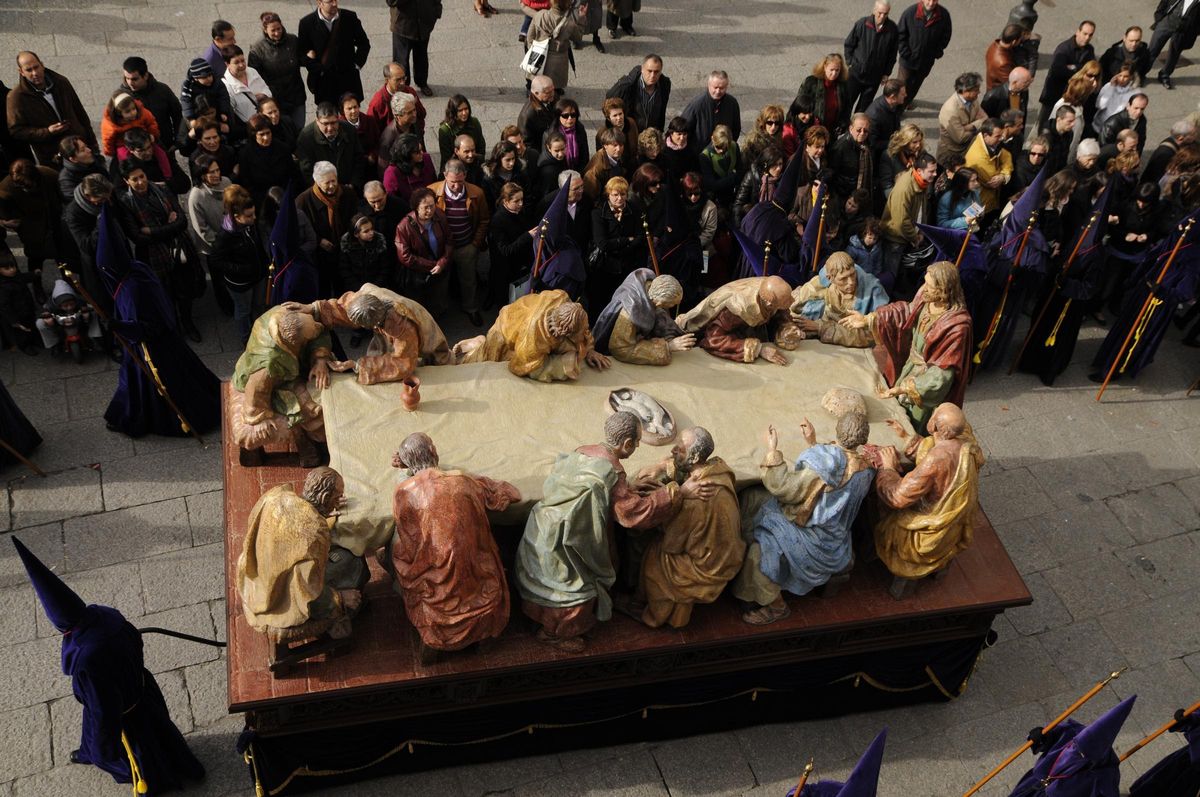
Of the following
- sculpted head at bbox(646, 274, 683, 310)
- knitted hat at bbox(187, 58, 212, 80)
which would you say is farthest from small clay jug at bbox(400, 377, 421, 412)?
knitted hat at bbox(187, 58, 212, 80)

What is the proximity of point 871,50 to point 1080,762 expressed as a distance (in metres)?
9.38

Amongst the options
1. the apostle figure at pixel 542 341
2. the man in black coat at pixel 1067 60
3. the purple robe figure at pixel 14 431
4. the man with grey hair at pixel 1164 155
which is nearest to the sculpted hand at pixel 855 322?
the apostle figure at pixel 542 341

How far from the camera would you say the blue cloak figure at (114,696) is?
6.92 meters

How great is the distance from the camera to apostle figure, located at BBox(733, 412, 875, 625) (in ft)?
24.9

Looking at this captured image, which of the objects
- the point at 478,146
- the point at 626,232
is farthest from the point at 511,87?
the point at 626,232

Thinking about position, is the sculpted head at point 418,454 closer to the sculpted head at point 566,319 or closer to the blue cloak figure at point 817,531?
the sculpted head at point 566,319

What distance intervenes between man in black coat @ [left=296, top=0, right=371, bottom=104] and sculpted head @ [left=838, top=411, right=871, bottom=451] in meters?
7.79

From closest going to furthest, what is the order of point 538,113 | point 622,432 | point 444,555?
point 444,555, point 622,432, point 538,113

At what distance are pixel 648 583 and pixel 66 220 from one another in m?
6.14

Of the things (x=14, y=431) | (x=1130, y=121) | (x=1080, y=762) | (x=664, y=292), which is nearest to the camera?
(x=1080, y=762)

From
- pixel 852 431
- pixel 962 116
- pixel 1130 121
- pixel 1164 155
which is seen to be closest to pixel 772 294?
pixel 852 431

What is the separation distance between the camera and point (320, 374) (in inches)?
321

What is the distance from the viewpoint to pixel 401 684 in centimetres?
734

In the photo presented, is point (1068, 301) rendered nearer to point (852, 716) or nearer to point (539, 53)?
point (852, 716)
